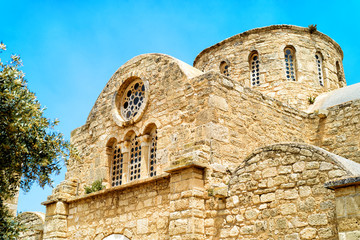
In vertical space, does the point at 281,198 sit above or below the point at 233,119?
below

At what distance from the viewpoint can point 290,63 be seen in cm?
1402

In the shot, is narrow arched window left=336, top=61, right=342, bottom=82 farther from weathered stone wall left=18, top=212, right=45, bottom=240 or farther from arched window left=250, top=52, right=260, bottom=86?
weathered stone wall left=18, top=212, right=45, bottom=240

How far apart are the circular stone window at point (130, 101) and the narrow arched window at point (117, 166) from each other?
0.77 meters

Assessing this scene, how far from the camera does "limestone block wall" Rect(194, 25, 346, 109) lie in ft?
44.0

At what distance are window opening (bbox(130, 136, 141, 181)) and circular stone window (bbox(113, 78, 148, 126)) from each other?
588 mm

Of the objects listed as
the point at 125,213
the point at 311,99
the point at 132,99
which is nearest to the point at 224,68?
the point at 311,99

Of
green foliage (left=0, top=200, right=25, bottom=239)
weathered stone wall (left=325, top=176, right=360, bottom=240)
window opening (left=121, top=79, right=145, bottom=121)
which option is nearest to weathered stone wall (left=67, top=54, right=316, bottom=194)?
window opening (left=121, top=79, right=145, bottom=121)

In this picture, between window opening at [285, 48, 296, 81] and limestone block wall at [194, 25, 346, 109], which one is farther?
window opening at [285, 48, 296, 81]

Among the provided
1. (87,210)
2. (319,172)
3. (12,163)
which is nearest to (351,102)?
(319,172)

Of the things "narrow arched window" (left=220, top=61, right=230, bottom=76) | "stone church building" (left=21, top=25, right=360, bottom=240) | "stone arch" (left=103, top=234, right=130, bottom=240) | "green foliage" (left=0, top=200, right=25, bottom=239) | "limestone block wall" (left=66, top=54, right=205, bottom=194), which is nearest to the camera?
"stone church building" (left=21, top=25, right=360, bottom=240)

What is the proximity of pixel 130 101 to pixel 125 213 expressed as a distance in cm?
318

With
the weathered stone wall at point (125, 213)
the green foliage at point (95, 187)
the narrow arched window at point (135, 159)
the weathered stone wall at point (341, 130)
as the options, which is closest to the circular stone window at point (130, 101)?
the narrow arched window at point (135, 159)

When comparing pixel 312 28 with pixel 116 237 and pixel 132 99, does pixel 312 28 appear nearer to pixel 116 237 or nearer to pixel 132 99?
pixel 132 99

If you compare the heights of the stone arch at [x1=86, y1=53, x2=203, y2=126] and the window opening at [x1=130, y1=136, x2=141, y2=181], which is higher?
the stone arch at [x1=86, y1=53, x2=203, y2=126]
